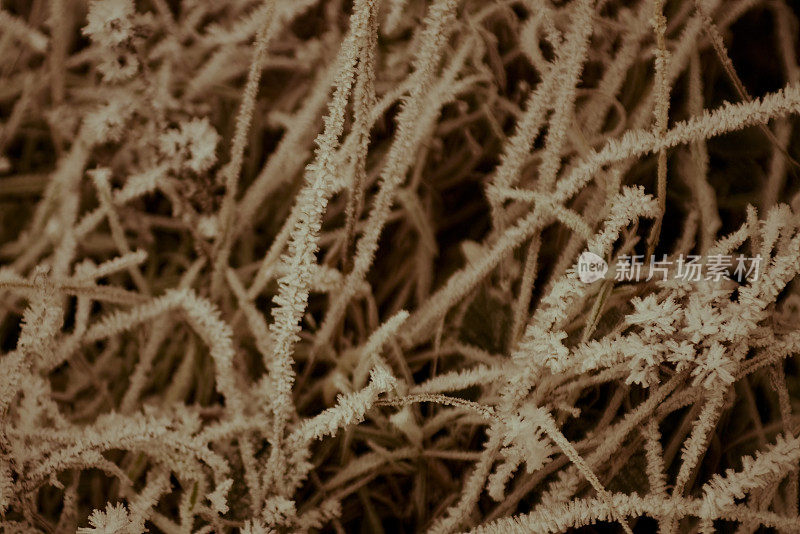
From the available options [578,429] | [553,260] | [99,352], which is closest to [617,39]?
[553,260]

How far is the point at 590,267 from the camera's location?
0.32 meters

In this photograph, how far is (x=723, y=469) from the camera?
0.36 m

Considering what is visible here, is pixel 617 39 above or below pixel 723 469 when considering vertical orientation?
above

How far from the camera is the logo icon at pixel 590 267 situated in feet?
1.03

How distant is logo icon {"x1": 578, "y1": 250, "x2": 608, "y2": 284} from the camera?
0.31 meters

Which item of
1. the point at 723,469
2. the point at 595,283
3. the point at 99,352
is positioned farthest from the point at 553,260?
the point at 99,352

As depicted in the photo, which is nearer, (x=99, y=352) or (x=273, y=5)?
(x=273, y=5)

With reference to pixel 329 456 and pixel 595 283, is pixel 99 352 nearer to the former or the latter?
pixel 329 456

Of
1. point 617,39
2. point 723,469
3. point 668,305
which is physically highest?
point 617,39

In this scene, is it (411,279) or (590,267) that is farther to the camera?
(411,279)

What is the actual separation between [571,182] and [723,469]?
8.1 inches

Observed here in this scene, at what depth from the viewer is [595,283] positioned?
346mm

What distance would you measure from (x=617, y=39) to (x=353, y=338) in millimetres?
301

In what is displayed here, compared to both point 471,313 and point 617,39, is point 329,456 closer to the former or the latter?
point 471,313
